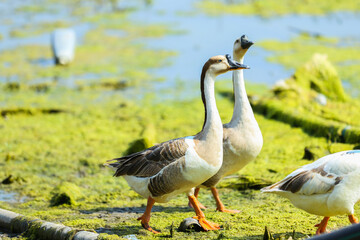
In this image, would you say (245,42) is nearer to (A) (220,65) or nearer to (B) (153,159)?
(A) (220,65)

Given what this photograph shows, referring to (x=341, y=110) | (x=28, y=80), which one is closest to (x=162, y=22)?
(x=28, y=80)

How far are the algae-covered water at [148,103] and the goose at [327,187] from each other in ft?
1.53

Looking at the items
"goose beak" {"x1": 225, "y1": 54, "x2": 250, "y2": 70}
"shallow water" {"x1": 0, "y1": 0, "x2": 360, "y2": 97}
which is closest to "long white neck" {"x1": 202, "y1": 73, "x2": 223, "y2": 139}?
"goose beak" {"x1": 225, "y1": 54, "x2": 250, "y2": 70}

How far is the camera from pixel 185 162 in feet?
18.5

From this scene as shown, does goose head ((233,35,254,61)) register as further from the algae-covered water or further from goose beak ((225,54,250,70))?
the algae-covered water

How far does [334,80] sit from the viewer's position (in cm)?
1228

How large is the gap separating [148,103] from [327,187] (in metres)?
8.40

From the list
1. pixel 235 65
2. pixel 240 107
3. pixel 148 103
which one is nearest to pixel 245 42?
pixel 240 107

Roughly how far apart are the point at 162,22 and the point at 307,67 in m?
12.4

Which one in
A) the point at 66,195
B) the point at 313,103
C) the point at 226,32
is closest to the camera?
the point at 66,195

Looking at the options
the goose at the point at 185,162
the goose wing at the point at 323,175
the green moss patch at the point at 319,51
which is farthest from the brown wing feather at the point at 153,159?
the green moss patch at the point at 319,51

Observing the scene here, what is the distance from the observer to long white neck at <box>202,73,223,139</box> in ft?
18.9

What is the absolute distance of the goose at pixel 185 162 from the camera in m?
5.61

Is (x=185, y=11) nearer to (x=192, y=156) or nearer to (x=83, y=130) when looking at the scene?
(x=83, y=130)
